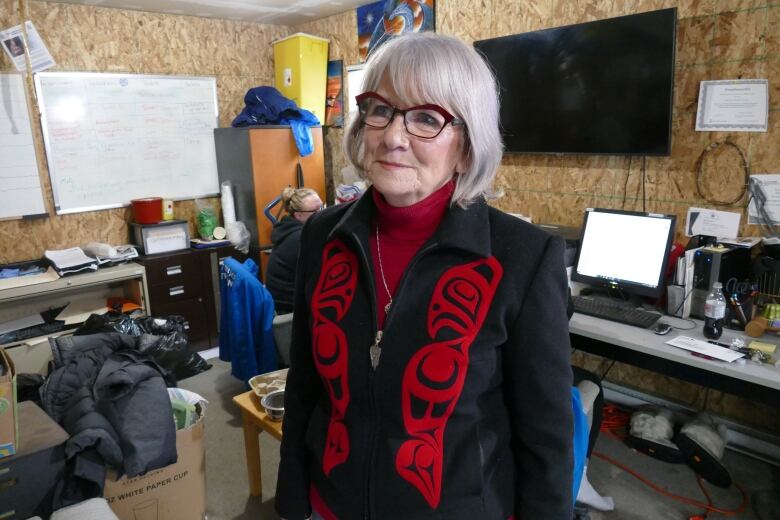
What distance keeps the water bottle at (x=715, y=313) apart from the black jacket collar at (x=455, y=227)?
158cm

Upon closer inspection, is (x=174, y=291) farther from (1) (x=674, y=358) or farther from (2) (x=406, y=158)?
(2) (x=406, y=158)

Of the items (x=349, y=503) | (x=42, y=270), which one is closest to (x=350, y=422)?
(x=349, y=503)

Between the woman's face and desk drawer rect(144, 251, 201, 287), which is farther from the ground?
the woman's face

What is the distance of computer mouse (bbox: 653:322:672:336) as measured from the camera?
2179 millimetres

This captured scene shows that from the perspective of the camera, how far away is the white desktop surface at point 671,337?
72.2 inches

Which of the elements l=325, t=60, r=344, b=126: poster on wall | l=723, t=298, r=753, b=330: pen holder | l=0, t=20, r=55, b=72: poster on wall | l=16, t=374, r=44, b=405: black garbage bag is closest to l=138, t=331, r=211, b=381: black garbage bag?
l=16, t=374, r=44, b=405: black garbage bag

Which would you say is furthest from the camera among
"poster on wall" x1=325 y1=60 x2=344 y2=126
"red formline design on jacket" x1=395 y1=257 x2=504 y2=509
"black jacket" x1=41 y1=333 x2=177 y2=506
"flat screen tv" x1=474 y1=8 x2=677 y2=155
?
"poster on wall" x1=325 y1=60 x2=344 y2=126

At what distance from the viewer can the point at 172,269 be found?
148 inches

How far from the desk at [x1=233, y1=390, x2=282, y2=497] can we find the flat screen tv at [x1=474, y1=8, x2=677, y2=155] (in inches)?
65.7

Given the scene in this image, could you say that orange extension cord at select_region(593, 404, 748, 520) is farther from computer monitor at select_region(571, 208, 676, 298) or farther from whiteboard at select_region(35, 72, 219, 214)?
whiteboard at select_region(35, 72, 219, 214)

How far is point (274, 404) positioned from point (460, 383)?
1.25 m

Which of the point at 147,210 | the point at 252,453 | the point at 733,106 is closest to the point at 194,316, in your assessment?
the point at 147,210

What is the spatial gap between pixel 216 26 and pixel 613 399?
399 cm

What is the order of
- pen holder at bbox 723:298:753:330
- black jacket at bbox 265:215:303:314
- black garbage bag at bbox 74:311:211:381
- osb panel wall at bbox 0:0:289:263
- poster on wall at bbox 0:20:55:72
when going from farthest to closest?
osb panel wall at bbox 0:0:289:263 → poster on wall at bbox 0:20:55:72 → black garbage bag at bbox 74:311:211:381 → black jacket at bbox 265:215:303:314 → pen holder at bbox 723:298:753:330
